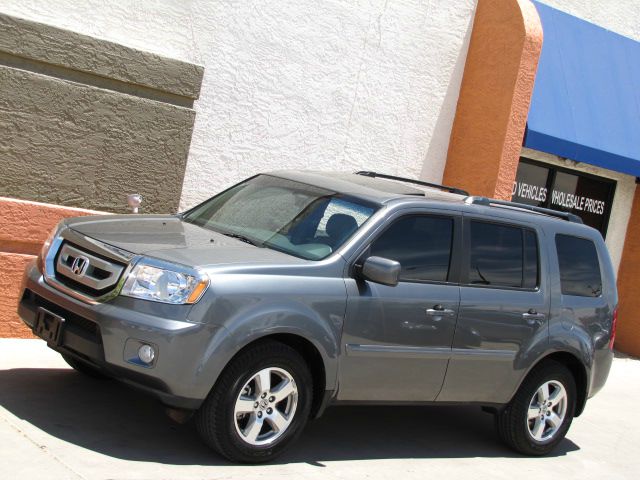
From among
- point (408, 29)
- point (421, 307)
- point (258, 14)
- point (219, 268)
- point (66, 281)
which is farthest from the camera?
point (408, 29)

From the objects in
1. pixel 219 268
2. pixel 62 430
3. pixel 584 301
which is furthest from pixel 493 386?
pixel 62 430

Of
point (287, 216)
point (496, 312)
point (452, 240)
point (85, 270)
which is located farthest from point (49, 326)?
point (496, 312)

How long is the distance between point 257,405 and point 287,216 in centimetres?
140

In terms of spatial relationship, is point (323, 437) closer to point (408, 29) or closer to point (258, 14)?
point (258, 14)

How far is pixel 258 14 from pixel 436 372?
4.92 m

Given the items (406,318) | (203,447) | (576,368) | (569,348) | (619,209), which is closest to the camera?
(203,447)

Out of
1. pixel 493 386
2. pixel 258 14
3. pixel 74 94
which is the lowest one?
pixel 493 386

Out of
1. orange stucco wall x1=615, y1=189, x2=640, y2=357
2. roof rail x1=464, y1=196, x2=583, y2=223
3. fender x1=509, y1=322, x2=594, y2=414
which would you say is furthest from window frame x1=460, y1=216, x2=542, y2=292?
orange stucco wall x1=615, y1=189, x2=640, y2=357

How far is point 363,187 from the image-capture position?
7145 millimetres

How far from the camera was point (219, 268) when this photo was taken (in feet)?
19.0

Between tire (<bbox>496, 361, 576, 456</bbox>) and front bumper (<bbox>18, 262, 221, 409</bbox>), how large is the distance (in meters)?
2.88

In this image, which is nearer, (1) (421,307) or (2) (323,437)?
(1) (421,307)

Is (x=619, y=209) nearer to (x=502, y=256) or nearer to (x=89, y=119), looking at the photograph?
(x=502, y=256)

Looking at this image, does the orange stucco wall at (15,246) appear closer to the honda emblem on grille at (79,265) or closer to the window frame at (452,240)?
the honda emblem on grille at (79,265)
